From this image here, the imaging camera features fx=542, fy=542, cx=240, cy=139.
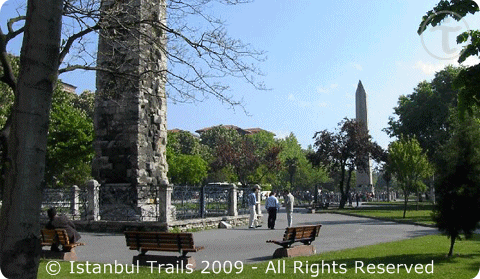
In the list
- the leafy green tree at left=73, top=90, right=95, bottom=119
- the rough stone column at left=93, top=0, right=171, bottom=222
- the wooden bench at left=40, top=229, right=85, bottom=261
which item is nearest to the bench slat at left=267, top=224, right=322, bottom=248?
the wooden bench at left=40, top=229, right=85, bottom=261

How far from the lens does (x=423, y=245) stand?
1499 centimetres

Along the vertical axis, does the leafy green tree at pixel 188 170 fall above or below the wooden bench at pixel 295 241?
above

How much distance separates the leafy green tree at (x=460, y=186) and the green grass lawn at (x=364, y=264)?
0.75m

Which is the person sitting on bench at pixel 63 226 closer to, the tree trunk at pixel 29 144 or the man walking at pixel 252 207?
the tree trunk at pixel 29 144

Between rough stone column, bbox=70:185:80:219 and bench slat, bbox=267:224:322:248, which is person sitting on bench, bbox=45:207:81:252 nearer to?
bench slat, bbox=267:224:322:248

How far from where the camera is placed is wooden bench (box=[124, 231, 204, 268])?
10500 mm

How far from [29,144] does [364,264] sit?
7.79 metres

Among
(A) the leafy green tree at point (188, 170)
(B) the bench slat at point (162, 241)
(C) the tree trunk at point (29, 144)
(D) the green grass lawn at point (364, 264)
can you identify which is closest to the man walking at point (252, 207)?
(D) the green grass lawn at point (364, 264)

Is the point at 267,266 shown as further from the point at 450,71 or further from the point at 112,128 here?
the point at 450,71

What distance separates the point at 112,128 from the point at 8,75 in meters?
12.1

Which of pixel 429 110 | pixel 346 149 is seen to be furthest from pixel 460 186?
pixel 429 110

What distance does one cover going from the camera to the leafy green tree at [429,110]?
50031 mm

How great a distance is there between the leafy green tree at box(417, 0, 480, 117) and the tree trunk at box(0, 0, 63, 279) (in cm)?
668

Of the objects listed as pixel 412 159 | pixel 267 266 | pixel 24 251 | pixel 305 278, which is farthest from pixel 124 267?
pixel 412 159
